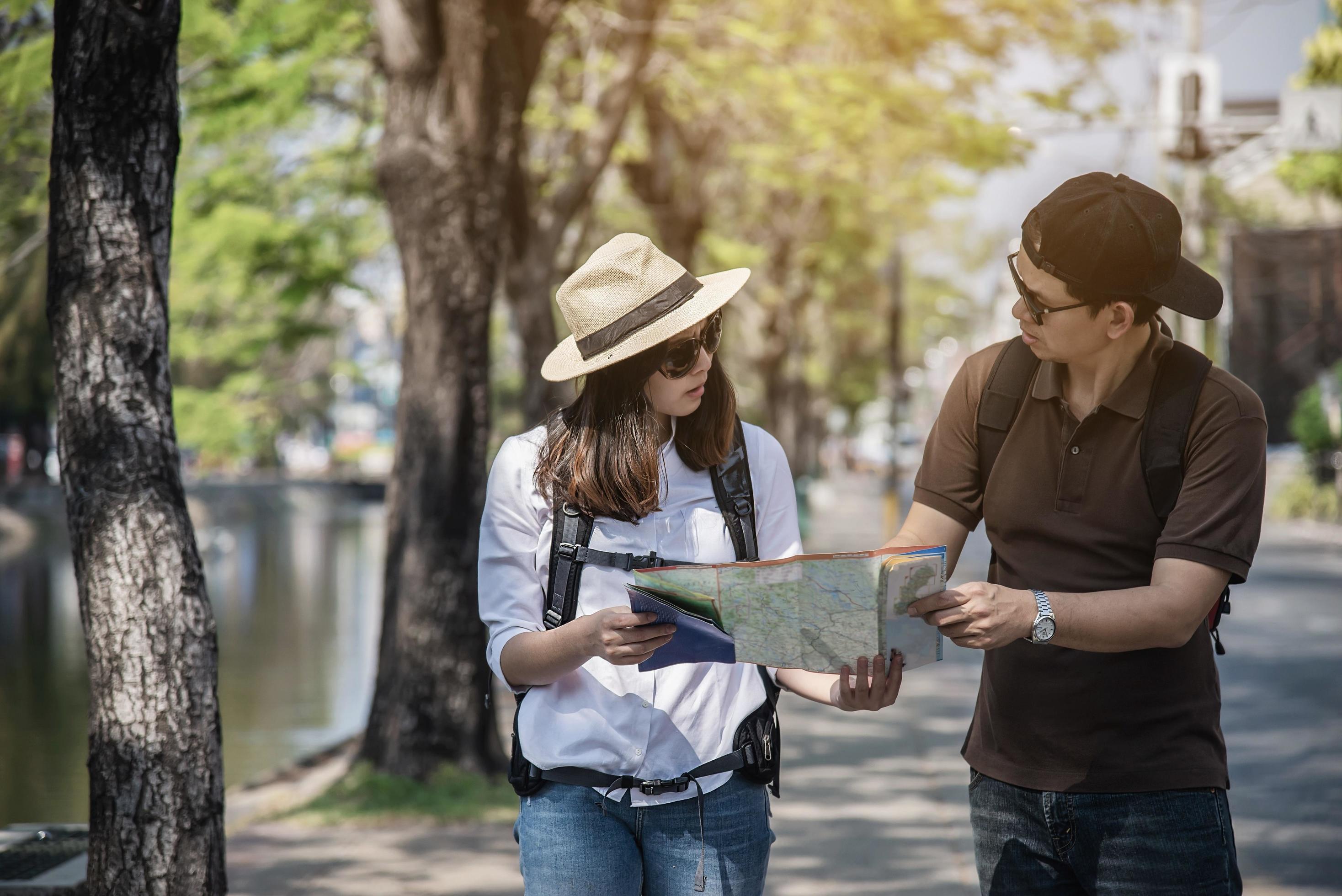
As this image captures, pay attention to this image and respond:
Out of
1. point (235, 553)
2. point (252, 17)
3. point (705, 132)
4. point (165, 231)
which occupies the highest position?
point (705, 132)

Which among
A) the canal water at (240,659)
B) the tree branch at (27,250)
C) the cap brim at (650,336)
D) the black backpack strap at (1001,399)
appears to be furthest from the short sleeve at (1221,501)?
the tree branch at (27,250)

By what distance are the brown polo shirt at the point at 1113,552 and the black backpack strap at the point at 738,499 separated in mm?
463

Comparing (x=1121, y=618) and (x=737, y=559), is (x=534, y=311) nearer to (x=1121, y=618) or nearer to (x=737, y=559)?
(x=737, y=559)

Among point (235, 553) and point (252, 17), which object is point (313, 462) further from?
point (252, 17)

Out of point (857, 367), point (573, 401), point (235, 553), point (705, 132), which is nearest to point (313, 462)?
point (857, 367)

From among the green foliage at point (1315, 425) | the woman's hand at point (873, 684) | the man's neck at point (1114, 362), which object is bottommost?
the woman's hand at point (873, 684)

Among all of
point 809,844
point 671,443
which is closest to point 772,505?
point 671,443

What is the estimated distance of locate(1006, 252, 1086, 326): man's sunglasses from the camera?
252 centimetres

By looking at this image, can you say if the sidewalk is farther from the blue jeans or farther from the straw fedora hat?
the straw fedora hat

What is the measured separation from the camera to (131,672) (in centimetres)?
375

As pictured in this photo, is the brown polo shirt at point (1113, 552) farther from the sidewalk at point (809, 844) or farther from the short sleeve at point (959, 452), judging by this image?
the sidewalk at point (809, 844)

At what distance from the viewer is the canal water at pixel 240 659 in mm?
8516

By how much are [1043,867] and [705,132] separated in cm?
1570

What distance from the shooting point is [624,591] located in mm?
2660
